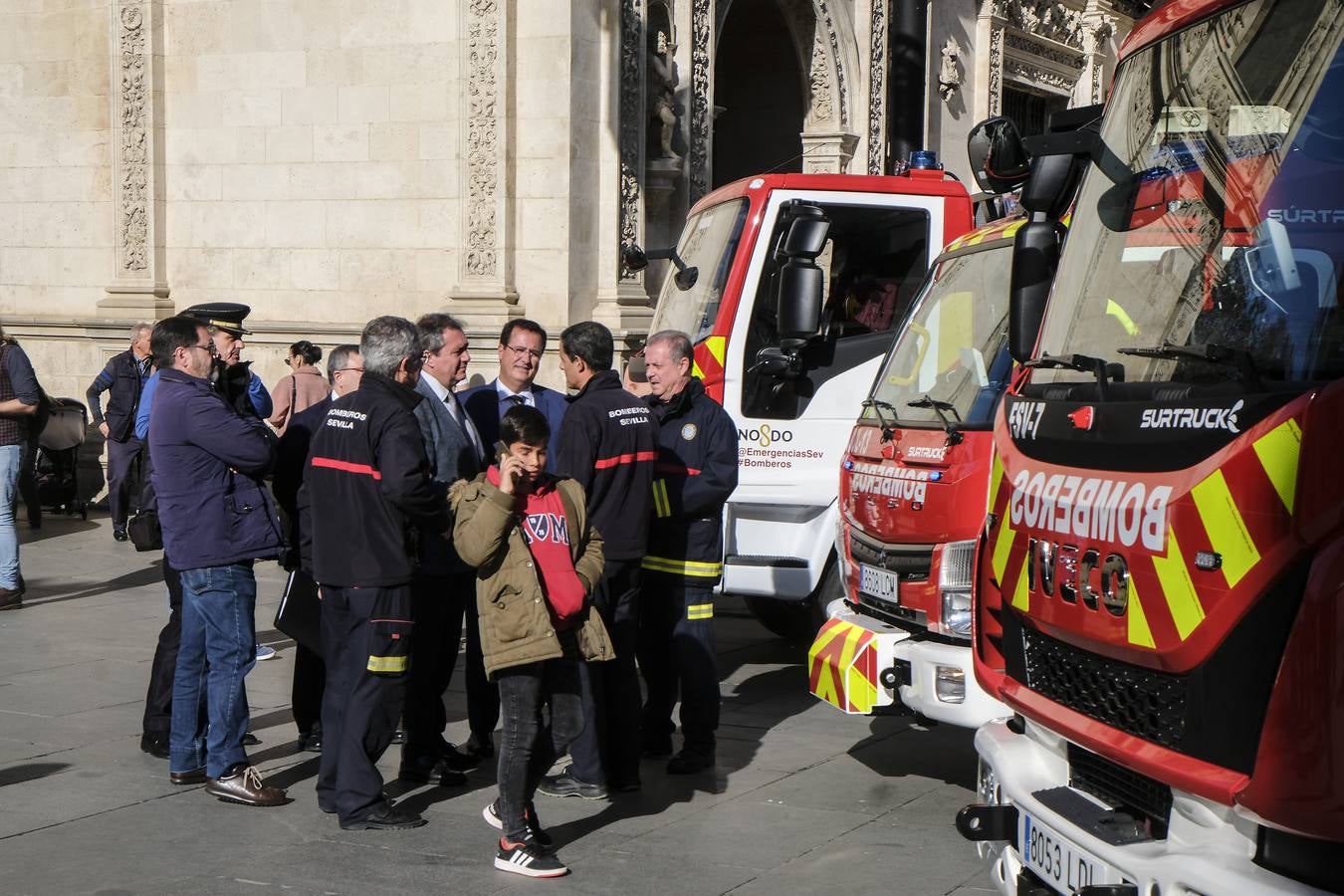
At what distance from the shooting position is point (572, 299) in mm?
15383

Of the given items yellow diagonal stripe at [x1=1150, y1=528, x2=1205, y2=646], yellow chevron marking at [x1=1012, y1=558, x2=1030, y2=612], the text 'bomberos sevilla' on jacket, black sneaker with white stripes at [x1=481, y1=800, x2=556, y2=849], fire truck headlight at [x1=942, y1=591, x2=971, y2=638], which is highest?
the text 'bomberos sevilla' on jacket

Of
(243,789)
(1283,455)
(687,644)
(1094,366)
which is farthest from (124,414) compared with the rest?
(1283,455)

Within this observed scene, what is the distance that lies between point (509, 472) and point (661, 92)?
37.4ft

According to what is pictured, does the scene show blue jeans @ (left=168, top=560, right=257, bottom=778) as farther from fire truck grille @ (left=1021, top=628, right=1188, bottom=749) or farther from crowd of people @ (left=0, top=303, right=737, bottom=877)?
fire truck grille @ (left=1021, top=628, right=1188, bottom=749)

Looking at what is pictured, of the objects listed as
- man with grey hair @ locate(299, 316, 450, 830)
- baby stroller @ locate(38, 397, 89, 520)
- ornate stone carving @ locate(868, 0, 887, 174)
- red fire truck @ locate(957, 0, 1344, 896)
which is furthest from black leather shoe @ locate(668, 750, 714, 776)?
ornate stone carving @ locate(868, 0, 887, 174)

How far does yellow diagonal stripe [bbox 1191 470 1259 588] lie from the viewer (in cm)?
366

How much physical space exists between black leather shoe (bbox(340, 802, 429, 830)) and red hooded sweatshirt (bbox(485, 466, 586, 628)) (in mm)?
1081

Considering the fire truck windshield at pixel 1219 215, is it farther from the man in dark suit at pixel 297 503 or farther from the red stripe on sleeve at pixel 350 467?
the man in dark suit at pixel 297 503

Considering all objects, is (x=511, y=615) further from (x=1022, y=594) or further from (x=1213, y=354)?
(x=1213, y=354)

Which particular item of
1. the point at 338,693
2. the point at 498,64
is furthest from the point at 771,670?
the point at 498,64

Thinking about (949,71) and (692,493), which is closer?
(692,493)

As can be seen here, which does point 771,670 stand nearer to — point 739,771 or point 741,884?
point 739,771

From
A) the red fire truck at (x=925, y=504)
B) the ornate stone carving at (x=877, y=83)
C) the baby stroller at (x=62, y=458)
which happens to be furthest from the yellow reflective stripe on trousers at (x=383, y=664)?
the ornate stone carving at (x=877, y=83)

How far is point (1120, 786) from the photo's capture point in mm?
4207
